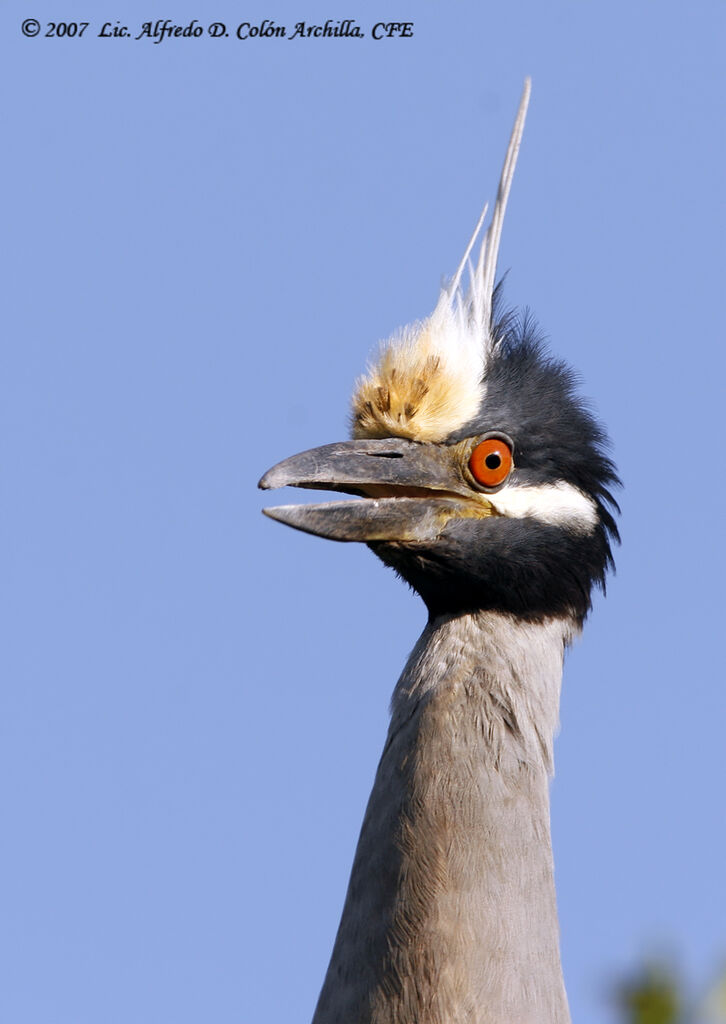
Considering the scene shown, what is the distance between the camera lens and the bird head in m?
4.47

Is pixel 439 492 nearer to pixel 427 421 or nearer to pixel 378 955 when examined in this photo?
pixel 427 421

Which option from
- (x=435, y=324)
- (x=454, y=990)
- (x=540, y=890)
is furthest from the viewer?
(x=435, y=324)

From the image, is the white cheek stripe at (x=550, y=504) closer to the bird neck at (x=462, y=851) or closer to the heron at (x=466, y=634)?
the heron at (x=466, y=634)

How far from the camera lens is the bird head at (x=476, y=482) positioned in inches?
176

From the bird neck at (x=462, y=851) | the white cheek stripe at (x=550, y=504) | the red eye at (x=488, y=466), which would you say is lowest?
the bird neck at (x=462, y=851)

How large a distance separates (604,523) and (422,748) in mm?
1159

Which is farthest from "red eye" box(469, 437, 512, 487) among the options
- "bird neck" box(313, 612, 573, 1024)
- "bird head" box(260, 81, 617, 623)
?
"bird neck" box(313, 612, 573, 1024)

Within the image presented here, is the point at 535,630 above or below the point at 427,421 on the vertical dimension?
below

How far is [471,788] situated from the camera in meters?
4.19

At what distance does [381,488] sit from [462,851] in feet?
4.22

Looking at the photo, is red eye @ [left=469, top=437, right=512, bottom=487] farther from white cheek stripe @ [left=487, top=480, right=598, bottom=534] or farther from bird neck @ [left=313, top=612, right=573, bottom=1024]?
bird neck @ [left=313, top=612, right=573, bottom=1024]

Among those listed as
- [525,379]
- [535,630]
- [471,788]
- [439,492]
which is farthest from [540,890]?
[525,379]

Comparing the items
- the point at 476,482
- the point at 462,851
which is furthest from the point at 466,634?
the point at 462,851

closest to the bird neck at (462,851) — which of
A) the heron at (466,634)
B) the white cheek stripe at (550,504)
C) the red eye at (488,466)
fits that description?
the heron at (466,634)
